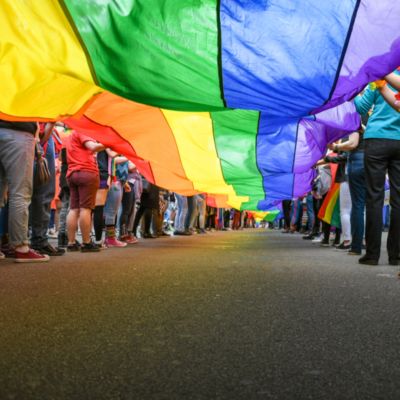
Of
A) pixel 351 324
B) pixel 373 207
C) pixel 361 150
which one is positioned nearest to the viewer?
pixel 351 324

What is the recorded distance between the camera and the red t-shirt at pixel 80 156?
4.61 meters

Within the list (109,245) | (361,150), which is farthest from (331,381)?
(109,245)

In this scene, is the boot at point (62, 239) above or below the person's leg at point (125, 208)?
below

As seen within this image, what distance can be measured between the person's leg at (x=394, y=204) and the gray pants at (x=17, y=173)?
9.67 ft

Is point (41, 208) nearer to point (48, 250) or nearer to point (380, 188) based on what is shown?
point (48, 250)

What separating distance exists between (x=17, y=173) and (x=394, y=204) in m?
3.03

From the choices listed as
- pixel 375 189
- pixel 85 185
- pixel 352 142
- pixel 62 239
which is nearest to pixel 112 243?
pixel 62 239

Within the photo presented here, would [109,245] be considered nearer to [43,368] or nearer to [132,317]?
[132,317]

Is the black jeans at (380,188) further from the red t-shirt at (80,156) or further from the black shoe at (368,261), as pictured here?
the red t-shirt at (80,156)

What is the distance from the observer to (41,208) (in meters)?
4.21

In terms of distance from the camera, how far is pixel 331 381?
1088mm

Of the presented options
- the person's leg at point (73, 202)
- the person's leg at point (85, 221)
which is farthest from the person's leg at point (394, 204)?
the person's leg at point (73, 202)

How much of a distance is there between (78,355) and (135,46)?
1.91 metres

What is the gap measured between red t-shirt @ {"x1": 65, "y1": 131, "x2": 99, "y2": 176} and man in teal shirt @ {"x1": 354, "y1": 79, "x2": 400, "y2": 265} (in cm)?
275
